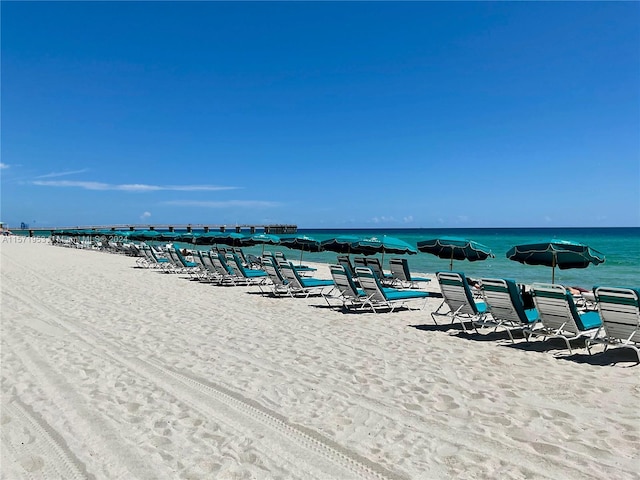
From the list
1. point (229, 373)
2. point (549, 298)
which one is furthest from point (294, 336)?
point (549, 298)

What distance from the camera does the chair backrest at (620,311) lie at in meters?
4.89

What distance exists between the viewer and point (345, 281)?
8391 millimetres

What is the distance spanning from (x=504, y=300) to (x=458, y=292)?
0.75 metres

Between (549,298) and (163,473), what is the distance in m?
4.54

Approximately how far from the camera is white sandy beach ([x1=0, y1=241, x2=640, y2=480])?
2.82 metres

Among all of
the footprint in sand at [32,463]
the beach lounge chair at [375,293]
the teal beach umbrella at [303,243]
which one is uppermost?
the teal beach umbrella at [303,243]

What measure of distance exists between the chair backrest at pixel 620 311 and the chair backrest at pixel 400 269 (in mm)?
6026

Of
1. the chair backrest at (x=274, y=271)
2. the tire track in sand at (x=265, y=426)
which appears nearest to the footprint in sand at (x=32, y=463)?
the tire track in sand at (x=265, y=426)

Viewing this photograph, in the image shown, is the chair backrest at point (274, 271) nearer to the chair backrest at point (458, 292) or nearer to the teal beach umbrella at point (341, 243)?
the teal beach umbrella at point (341, 243)

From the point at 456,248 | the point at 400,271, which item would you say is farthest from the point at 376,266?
the point at 456,248

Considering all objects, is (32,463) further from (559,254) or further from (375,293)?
(559,254)

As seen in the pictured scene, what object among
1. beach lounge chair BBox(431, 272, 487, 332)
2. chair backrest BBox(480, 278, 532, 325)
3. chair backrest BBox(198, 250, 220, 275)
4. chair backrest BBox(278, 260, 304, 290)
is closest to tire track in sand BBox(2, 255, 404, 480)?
chair backrest BBox(480, 278, 532, 325)

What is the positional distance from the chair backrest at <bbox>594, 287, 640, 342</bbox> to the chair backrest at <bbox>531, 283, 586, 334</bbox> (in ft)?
1.09

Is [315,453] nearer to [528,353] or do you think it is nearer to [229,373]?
[229,373]
